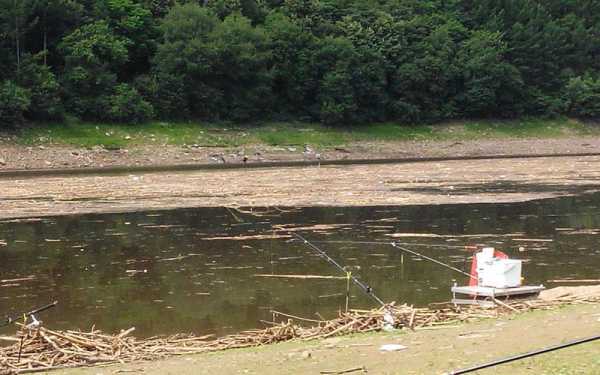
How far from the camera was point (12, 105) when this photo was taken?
63.8 meters

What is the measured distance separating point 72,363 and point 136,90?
215 feet

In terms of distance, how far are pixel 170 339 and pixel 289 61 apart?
7315 centimetres

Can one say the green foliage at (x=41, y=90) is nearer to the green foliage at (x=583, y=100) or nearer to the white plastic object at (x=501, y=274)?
the green foliage at (x=583, y=100)

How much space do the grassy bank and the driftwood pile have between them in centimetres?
5307

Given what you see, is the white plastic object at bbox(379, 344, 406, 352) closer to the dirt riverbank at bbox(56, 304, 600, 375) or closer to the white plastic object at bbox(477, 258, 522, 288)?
the dirt riverbank at bbox(56, 304, 600, 375)

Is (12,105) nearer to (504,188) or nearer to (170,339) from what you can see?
(504,188)

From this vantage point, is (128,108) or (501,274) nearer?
(501,274)

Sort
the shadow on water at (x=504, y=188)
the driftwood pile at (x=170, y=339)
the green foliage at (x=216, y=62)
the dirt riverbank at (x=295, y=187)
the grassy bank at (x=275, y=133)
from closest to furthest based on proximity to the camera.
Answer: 1. the driftwood pile at (x=170, y=339)
2. the dirt riverbank at (x=295, y=187)
3. the shadow on water at (x=504, y=188)
4. the grassy bank at (x=275, y=133)
5. the green foliage at (x=216, y=62)

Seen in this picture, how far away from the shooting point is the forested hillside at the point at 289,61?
72.1 meters

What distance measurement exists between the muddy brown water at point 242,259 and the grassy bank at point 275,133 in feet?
117

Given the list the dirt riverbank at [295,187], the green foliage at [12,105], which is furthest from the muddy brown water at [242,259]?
the green foliage at [12,105]

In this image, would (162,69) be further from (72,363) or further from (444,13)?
(72,363)

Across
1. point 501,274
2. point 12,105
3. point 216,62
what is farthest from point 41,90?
point 501,274

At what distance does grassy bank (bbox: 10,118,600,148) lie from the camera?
6619 cm
